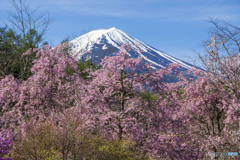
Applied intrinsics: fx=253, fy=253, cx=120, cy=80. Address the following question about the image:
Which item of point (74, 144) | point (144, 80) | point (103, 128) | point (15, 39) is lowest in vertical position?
point (74, 144)

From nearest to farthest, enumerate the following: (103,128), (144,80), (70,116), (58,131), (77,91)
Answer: (58,131), (70,116), (103,128), (144,80), (77,91)

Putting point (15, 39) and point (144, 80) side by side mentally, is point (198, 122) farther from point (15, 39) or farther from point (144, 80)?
point (15, 39)

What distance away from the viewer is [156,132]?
420 inches

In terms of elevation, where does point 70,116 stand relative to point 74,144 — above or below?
above

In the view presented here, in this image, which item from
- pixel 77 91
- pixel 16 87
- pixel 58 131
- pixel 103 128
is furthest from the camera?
pixel 16 87

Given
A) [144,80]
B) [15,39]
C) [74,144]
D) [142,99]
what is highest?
[15,39]

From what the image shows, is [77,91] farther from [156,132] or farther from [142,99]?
[156,132]

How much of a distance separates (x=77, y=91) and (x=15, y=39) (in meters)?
23.7

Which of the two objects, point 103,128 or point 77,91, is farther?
point 77,91

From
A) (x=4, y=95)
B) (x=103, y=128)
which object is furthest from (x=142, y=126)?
(x=4, y=95)

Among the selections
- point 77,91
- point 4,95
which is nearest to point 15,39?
point 4,95

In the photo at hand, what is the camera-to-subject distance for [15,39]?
106 ft

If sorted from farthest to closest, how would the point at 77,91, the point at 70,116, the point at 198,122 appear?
the point at 198,122, the point at 77,91, the point at 70,116

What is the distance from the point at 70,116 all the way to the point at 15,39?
2649 cm
